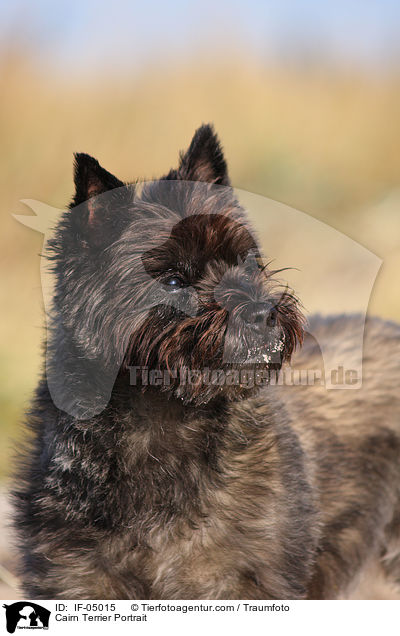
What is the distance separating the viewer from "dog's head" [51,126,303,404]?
2.62 m

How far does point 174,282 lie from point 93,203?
45cm

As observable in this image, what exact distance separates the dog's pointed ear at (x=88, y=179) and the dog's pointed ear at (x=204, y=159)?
1.52 feet

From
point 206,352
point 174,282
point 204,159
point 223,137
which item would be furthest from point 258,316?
point 223,137

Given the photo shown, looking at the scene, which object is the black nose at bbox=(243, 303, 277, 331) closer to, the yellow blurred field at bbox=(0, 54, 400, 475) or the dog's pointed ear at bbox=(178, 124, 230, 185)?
the dog's pointed ear at bbox=(178, 124, 230, 185)

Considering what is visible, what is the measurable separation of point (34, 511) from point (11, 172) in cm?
180

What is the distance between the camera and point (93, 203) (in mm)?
2709

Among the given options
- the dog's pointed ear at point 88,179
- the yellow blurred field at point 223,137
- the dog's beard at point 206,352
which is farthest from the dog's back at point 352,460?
the dog's pointed ear at point 88,179

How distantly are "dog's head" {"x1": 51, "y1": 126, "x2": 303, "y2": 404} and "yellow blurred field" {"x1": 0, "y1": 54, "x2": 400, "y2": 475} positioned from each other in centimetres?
75
